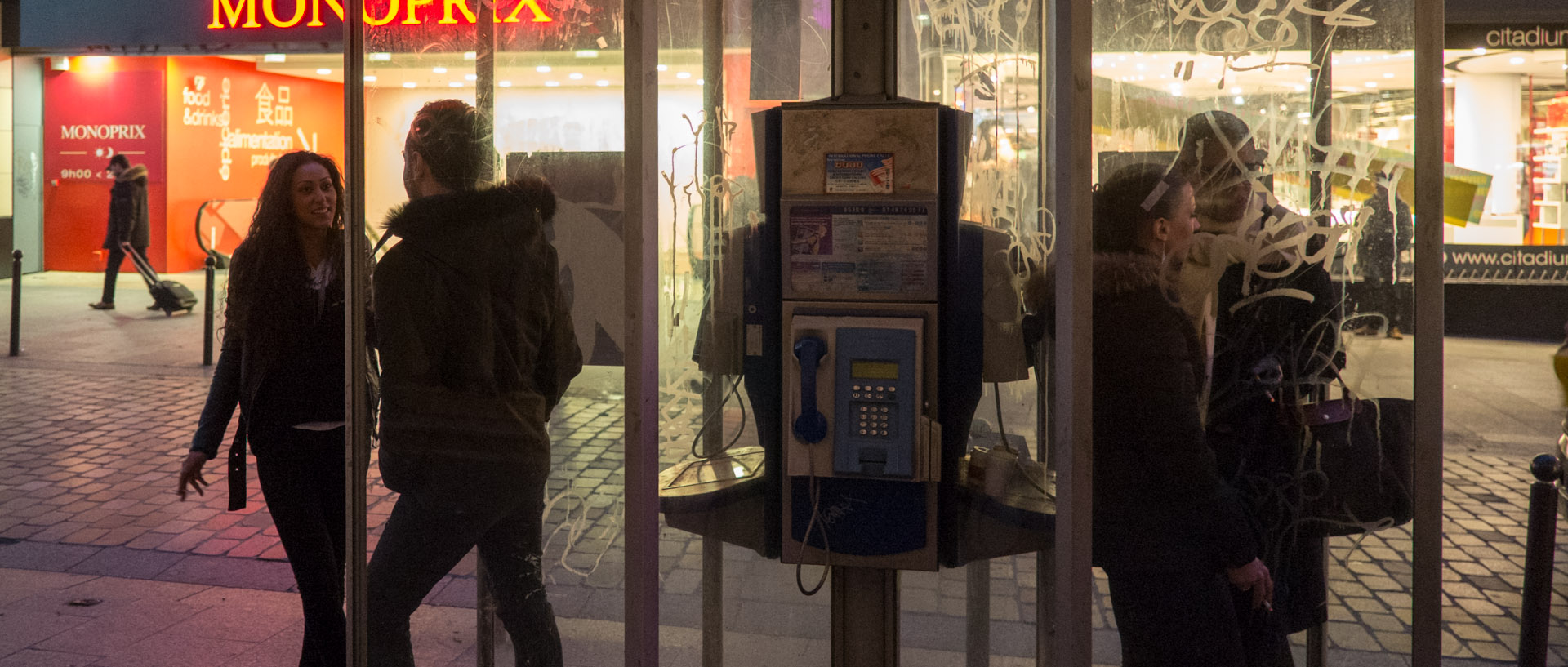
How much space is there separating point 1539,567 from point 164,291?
12638 mm

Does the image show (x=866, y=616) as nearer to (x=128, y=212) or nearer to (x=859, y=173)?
(x=859, y=173)

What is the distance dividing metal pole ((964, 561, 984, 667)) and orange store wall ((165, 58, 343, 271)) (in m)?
14.7

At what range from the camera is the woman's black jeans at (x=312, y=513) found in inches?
132

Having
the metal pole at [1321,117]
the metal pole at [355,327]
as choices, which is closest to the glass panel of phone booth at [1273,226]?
the metal pole at [1321,117]

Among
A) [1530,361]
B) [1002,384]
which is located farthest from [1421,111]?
[1530,361]

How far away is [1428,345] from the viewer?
2684 mm

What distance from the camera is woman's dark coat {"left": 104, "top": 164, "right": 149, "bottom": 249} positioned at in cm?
1304

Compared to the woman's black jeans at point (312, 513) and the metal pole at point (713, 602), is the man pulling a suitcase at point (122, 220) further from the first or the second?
the metal pole at point (713, 602)

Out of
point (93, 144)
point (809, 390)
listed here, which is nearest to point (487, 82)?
point (809, 390)

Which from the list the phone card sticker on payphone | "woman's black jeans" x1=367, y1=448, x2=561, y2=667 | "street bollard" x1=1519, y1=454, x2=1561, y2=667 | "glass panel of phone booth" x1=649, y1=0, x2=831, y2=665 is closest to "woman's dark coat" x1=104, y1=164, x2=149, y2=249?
"woman's black jeans" x1=367, y1=448, x2=561, y2=667

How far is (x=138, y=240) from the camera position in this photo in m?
13.4

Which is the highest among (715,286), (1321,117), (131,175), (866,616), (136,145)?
(136,145)

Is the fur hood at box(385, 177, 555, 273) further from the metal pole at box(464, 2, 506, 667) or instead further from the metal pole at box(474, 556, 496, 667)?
the metal pole at box(474, 556, 496, 667)

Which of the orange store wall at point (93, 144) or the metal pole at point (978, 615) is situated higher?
the orange store wall at point (93, 144)
